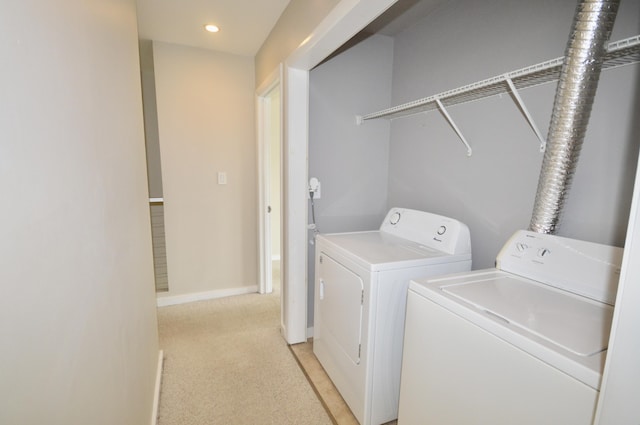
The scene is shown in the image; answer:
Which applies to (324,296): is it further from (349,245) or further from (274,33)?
(274,33)

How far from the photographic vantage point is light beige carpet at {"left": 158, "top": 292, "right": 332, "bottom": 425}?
1.70 m

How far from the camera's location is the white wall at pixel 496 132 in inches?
47.3

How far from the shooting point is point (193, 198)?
2.97 metres

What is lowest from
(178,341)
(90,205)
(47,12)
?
(178,341)

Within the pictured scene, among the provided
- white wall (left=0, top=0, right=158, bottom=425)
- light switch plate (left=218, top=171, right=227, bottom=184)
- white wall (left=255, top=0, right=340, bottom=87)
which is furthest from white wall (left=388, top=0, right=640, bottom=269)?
white wall (left=0, top=0, right=158, bottom=425)

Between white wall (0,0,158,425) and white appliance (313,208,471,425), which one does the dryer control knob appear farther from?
white wall (0,0,158,425)

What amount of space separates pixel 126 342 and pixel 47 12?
1.01 m

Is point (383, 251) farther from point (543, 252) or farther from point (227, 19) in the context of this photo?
point (227, 19)

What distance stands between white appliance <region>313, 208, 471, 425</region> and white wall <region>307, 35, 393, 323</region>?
53 cm

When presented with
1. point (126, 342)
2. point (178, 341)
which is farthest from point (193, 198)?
point (126, 342)

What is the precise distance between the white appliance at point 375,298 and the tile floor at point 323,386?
57 millimetres

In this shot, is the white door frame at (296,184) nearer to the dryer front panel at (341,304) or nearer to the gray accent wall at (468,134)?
the gray accent wall at (468,134)

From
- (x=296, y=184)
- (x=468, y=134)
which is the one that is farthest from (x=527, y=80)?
(x=296, y=184)

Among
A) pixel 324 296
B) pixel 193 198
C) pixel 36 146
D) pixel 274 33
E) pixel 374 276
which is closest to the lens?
pixel 36 146
